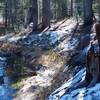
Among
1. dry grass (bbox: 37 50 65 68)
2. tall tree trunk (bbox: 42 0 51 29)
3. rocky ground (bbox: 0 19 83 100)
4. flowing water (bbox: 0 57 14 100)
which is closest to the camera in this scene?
flowing water (bbox: 0 57 14 100)

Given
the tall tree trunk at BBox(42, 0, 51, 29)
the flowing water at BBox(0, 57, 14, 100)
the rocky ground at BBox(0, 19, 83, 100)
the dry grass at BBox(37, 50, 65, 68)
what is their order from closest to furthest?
the flowing water at BBox(0, 57, 14, 100) < the rocky ground at BBox(0, 19, 83, 100) < the dry grass at BBox(37, 50, 65, 68) < the tall tree trunk at BBox(42, 0, 51, 29)

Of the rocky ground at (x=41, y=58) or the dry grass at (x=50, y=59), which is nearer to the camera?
the rocky ground at (x=41, y=58)

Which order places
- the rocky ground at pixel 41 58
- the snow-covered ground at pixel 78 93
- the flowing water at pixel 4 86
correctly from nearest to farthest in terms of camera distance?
the snow-covered ground at pixel 78 93
the flowing water at pixel 4 86
the rocky ground at pixel 41 58

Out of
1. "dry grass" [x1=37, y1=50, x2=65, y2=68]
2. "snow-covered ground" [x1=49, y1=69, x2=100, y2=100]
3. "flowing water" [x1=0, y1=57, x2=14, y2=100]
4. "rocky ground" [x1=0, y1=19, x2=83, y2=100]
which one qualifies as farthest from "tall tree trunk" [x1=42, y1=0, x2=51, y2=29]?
"snow-covered ground" [x1=49, y1=69, x2=100, y2=100]

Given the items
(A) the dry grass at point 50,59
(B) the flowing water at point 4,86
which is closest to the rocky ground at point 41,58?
(A) the dry grass at point 50,59

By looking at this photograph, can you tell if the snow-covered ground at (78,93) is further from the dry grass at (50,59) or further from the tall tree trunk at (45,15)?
the tall tree trunk at (45,15)

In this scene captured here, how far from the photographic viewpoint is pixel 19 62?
60.8 ft

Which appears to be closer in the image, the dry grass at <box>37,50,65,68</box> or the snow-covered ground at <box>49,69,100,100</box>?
the snow-covered ground at <box>49,69,100,100</box>

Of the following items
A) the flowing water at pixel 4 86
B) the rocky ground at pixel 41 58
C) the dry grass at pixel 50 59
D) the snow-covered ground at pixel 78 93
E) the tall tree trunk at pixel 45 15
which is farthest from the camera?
the tall tree trunk at pixel 45 15

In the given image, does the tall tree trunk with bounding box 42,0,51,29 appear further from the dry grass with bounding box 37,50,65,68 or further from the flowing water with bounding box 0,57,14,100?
the flowing water with bounding box 0,57,14,100

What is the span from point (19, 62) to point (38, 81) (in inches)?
183

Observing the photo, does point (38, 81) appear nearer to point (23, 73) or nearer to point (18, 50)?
point (23, 73)

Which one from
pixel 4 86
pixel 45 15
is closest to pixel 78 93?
pixel 4 86

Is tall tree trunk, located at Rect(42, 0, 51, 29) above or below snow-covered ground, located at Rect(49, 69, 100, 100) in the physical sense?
above
